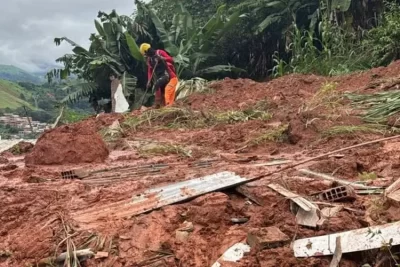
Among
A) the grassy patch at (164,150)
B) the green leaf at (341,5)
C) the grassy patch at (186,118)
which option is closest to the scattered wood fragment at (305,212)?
the grassy patch at (164,150)

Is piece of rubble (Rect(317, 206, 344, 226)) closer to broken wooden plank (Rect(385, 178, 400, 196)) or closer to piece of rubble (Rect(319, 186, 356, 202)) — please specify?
piece of rubble (Rect(319, 186, 356, 202))

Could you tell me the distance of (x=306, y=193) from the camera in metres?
3.83

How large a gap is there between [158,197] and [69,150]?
2.91 metres

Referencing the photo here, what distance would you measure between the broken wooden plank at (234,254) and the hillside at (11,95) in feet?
85.0

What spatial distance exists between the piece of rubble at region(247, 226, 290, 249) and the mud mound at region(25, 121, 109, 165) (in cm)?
377

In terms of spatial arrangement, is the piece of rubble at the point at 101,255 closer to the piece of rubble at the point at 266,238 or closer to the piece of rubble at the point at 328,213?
the piece of rubble at the point at 266,238

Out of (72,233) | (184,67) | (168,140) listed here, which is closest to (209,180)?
(72,233)

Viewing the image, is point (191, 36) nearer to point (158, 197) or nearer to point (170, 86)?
point (170, 86)

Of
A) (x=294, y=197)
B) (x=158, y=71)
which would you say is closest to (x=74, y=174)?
(x=294, y=197)

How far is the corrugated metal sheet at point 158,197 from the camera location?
3.95 metres

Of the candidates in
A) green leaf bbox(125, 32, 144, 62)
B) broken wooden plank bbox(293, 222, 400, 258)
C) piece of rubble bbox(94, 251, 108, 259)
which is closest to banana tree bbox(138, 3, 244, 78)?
green leaf bbox(125, 32, 144, 62)

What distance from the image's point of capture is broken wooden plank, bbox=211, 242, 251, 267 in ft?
10.4

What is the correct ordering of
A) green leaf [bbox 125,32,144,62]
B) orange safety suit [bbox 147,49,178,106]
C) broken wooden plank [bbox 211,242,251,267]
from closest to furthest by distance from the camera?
broken wooden plank [bbox 211,242,251,267] < orange safety suit [bbox 147,49,178,106] < green leaf [bbox 125,32,144,62]

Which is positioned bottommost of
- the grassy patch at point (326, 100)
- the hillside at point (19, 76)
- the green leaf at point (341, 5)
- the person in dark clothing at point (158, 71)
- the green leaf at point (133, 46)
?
the hillside at point (19, 76)
